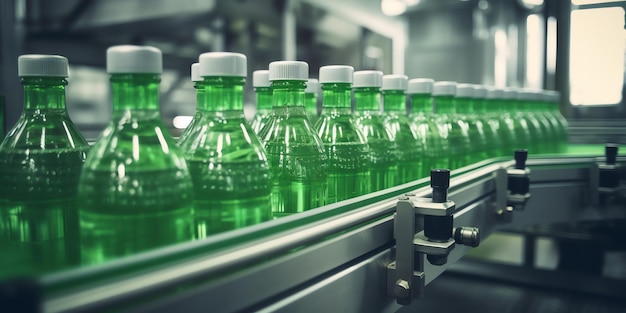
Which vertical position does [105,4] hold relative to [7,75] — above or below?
above

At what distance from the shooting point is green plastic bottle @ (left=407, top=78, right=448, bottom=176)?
1.15m

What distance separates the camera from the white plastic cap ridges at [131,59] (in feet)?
1.61

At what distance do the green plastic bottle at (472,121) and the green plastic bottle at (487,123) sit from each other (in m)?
0.01

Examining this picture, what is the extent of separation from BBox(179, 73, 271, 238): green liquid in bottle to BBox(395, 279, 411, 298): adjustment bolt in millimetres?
270

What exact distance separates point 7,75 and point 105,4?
2.56 feet

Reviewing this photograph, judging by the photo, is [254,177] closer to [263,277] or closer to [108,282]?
[263,277]

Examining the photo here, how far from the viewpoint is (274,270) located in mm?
536

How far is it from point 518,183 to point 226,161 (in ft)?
3.22

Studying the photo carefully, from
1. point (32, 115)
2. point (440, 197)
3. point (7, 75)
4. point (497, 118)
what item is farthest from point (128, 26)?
point (440, 197)

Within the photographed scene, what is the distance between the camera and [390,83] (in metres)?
1.04

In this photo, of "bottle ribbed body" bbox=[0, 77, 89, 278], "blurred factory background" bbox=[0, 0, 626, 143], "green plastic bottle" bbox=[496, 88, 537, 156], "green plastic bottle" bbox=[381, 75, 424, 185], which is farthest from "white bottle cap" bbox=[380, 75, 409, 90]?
"blurred factory background" bbox=[0, 0, 626, 143]

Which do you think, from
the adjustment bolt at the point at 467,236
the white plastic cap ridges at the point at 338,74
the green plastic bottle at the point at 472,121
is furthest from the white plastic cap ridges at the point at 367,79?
the green plastic bottle at the point at 472,121

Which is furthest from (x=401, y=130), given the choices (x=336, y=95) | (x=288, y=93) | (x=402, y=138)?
(x=288, y=93)

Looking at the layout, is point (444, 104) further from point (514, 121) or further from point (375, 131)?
point (514, 121)
